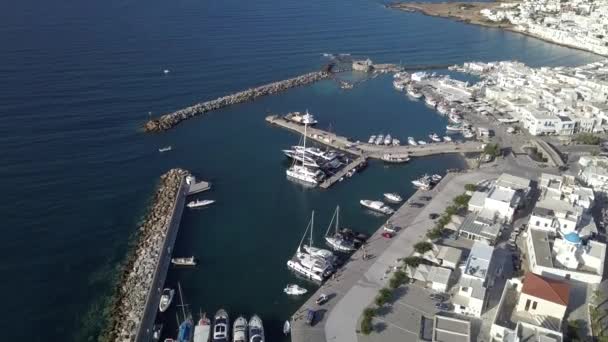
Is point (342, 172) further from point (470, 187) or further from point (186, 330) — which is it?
point (186, 330)

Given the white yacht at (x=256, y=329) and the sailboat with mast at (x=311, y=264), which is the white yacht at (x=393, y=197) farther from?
the white yacht at (x=256, y=329)

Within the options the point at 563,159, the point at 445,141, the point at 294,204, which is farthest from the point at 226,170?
the point at 563,159

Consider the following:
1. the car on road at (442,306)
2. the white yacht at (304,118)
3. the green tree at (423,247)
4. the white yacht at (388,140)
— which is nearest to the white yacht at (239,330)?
the car on road at (442,306)

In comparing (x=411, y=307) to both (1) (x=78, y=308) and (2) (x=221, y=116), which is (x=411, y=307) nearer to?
(1) (x=78, y=308)

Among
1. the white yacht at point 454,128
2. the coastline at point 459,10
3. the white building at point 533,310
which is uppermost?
the coastline at point 459,10

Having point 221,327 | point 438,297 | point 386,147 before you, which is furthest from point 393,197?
point 221,327

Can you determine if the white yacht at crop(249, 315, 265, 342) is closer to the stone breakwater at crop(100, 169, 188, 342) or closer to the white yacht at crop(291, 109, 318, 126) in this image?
the stone breakwater at crop(100, 169, 188, 342)

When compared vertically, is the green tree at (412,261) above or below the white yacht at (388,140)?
below
